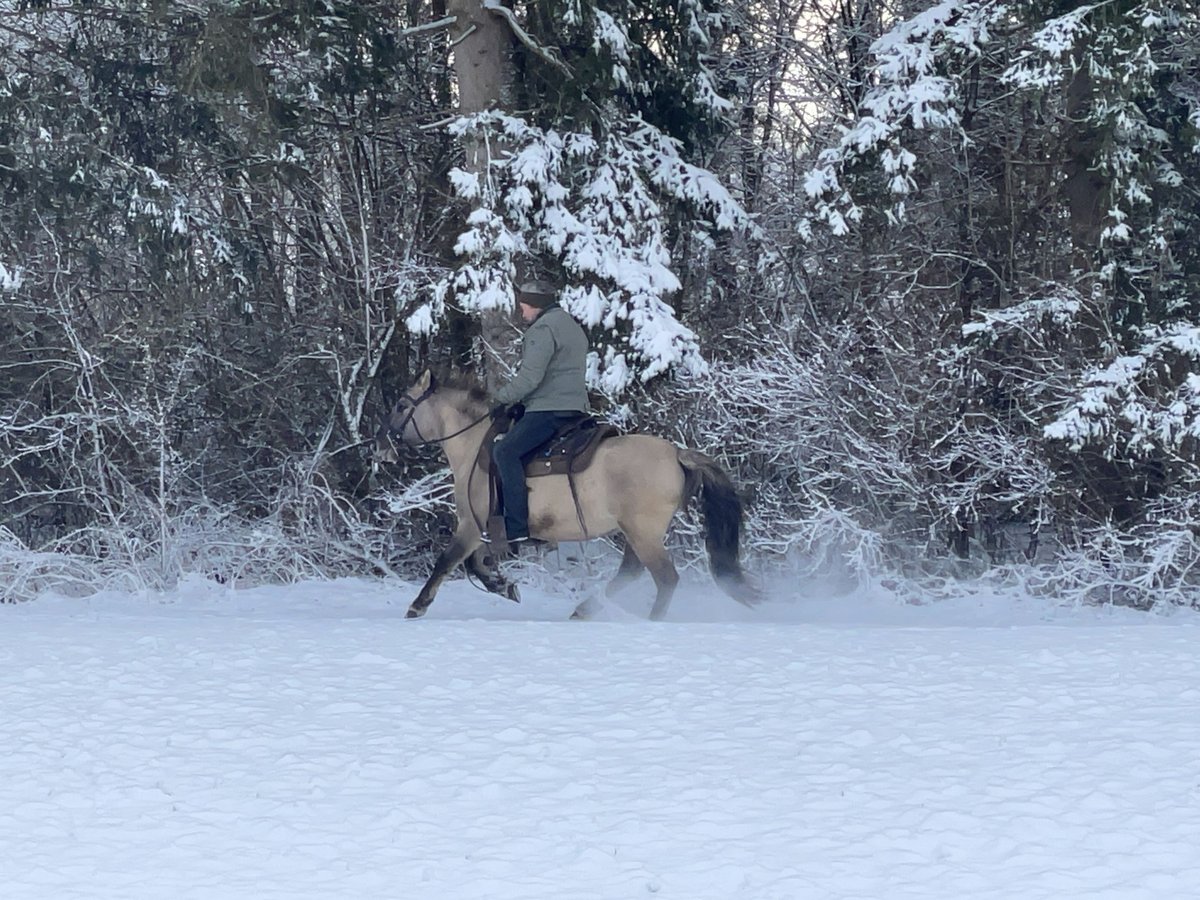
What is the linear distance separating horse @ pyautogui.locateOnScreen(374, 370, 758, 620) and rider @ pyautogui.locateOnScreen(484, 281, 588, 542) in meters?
0.17

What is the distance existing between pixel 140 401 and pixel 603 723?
28.7ft

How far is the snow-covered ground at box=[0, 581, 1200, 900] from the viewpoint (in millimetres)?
5305

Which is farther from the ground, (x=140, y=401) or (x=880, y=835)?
(x=140, y=401)

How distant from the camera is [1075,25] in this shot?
1163cm

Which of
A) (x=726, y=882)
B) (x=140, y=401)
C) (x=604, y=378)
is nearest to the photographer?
(x=726, y=882)

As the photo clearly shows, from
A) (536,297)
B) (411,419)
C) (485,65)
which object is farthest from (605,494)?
(485,65)

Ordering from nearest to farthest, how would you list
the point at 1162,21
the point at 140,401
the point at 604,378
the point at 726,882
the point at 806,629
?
the point at 726,882
the point at 806,629
the point at 1162,21
the point at 604,378
the point at 140,401

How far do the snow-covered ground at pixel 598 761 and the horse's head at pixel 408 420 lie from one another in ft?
4.83

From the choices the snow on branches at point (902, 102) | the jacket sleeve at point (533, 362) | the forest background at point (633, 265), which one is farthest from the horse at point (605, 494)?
the snow on branches at point (902, 102)

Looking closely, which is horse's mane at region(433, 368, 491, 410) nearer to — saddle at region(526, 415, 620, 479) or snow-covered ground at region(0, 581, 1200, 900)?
saddle at region(526, 415, 620, 479)

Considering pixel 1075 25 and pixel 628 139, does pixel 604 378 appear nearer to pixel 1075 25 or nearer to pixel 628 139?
pixel 628 139

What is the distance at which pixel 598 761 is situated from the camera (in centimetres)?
676

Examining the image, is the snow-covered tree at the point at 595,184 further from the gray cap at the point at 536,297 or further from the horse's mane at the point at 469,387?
the gray cap at the point at 536,297

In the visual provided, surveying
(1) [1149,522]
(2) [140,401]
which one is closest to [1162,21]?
(1) [1149,522]
